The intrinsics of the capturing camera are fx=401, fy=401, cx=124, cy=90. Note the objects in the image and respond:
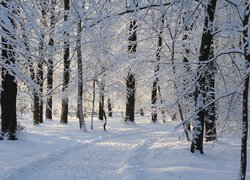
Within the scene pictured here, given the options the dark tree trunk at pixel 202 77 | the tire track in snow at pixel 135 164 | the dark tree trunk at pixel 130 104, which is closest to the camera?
the tire track in snow at pixel 135 164

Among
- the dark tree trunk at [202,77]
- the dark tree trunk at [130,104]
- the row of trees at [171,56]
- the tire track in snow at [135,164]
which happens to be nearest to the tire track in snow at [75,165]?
the tire track in snow at [135,164]

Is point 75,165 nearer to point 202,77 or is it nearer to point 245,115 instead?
point 202,77

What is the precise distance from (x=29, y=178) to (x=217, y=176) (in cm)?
458

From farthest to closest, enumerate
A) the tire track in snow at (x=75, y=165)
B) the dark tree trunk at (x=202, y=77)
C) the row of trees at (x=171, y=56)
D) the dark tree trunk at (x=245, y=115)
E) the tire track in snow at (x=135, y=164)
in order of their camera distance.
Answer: the dark tree trunk at (x=202, y=77) < the tire track in snow at (x=75, y=165) < the tire track in snow at (x=135, y=164) < the row of trees at (x=171, y=56) < the dark tree trunk at (x=245, y=115)

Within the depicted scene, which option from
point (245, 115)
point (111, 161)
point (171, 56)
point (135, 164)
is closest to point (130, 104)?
point (171, 56)

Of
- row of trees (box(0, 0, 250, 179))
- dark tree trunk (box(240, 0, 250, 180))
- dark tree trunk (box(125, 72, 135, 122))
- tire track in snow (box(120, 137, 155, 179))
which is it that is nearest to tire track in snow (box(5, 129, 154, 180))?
tire track in snow (box(120, 137, 155, 179))

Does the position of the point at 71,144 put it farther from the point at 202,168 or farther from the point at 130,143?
the point at 202,168

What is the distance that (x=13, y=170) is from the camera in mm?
9820

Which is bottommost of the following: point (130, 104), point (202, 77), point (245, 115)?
point (245, 115)

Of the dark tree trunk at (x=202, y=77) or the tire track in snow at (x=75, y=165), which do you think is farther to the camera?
the dark tree trunk at (x=202, y=77)

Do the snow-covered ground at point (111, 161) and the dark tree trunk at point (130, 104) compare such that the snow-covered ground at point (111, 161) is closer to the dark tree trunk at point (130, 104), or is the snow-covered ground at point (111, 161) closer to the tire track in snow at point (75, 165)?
the tire track in snow at point (75, 165)

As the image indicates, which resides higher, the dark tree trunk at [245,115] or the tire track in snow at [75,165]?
A: the dark tree trunk at [245,115]

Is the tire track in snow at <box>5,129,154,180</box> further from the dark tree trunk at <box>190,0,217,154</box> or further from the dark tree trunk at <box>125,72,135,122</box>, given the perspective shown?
the dark tree trunk at <box>125,72,135,122</box>

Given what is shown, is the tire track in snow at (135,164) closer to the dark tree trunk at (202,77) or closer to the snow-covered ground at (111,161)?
the snow-covered ground at (111,161)
